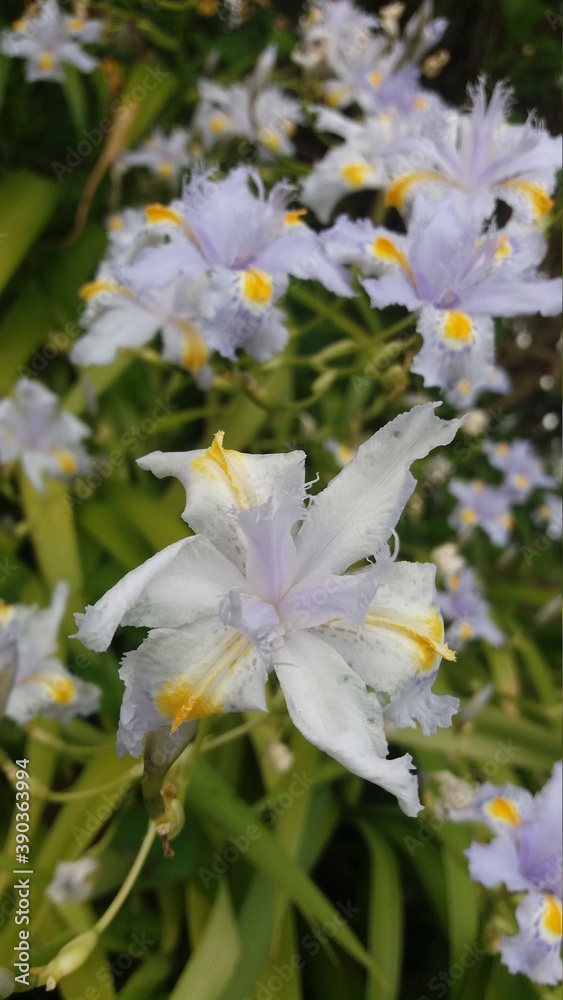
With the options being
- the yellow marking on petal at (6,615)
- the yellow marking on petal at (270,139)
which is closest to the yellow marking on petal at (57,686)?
the yellow marking on petal at (6,615)

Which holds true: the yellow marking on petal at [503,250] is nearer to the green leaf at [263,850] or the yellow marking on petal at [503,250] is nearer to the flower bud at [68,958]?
the green leaf at [263,850]

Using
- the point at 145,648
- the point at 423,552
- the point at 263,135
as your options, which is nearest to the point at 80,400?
the point at 263,135

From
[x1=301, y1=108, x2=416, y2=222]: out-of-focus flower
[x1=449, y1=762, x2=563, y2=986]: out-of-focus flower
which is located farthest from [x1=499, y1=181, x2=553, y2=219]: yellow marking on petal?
[x1=449, y1=762, x2=563, y2=986]: out-of-focus flower

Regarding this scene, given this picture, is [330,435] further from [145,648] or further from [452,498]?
[145,648]

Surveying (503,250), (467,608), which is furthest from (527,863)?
(503,250)

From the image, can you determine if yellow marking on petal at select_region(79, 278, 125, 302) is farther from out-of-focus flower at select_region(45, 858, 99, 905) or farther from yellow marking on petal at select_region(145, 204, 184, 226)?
out-of-focus flower at select_region(45, 858, 99, 905)

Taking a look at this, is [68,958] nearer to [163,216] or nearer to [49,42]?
[163,216]
